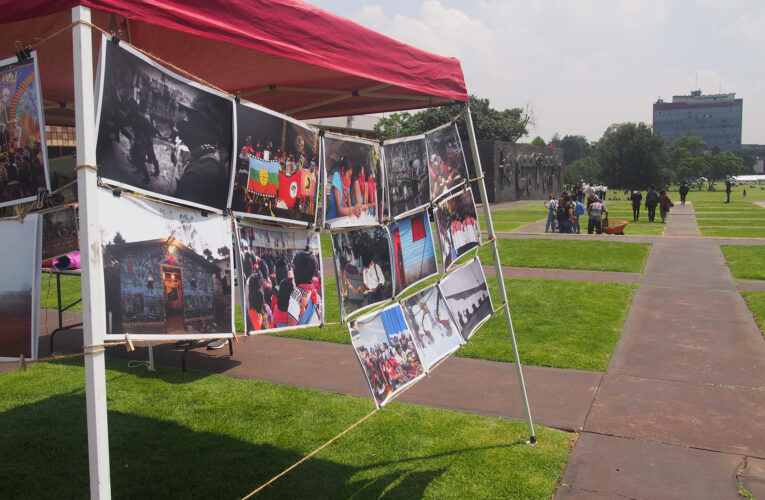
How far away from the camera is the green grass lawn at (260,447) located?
3.88 meters

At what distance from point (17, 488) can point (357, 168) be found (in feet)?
10.4

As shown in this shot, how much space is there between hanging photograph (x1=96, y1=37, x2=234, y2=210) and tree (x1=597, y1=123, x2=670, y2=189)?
6871 cm

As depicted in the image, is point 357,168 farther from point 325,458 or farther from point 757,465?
point 757,465

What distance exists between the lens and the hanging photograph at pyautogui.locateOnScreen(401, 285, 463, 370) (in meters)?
3.81

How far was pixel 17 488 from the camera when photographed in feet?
12.8

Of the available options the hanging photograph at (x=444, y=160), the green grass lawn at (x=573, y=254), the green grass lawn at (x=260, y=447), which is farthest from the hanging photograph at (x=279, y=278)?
the green grass lawn at (x=573, y=254)

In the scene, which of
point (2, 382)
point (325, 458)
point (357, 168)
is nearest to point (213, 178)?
point (357, 168)

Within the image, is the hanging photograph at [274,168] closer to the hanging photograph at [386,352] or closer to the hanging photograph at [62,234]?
the hanging photograph at [386,352]

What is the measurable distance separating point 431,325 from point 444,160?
1274 millimetres

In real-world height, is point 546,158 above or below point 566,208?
above

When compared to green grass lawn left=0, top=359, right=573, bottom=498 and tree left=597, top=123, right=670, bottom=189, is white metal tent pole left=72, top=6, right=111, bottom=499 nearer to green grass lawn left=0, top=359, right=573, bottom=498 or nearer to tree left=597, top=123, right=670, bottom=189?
green grass lawn left=0, top=359, right=573, bottom=498

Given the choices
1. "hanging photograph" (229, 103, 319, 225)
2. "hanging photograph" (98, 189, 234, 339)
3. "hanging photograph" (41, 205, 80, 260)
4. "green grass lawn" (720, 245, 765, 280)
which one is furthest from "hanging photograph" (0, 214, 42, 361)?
"green grass lawn" (720, 245, 765, 280)

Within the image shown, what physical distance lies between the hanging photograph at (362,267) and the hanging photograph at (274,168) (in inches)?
13.3

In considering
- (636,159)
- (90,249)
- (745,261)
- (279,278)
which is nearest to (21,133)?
(90,249)
